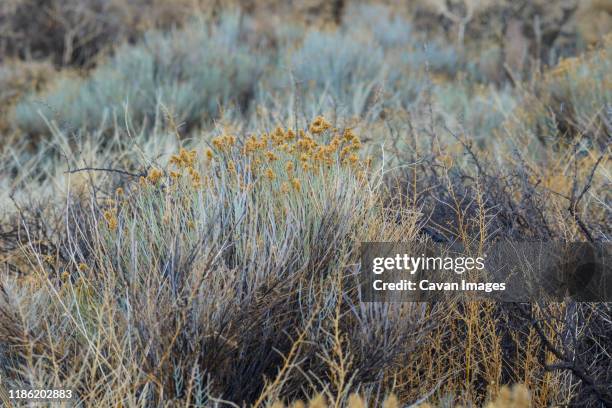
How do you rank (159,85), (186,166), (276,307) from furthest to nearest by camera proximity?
(159,85), (186,166), (276,307)

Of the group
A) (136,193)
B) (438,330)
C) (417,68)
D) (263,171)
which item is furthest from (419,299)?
(417,68)

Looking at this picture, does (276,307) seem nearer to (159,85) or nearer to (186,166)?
(186,166)

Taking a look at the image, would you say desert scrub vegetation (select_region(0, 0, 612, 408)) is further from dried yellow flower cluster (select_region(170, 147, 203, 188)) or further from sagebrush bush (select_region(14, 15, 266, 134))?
sagebrush bush (select_region(14, 15, 266, 134))

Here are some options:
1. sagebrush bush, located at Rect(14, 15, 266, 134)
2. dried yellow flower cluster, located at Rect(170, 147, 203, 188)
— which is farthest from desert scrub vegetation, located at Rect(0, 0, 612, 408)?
sagebrush bush, located at Rect(14, 15, 266, 134)

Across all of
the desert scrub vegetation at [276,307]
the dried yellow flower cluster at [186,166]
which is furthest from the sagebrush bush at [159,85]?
the dried yellow flower cluster at [186,166]

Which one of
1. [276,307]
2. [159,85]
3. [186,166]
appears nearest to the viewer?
[276,307]

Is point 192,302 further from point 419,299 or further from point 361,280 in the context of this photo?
point 419,299

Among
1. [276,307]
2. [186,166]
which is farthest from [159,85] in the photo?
[276,307]

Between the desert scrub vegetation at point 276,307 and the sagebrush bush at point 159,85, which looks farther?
the sagebrush bush at point 159,85

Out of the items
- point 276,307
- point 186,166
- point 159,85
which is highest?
point 186,166

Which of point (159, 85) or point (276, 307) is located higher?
point (276, 307)

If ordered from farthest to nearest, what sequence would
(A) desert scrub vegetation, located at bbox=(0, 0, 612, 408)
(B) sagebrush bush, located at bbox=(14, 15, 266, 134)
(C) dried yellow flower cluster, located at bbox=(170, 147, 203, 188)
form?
(B) sagebrush bush, located at bbox=(14, 15, 266, 134), (C) dried yellow flower cluster, located at bbox=(170, 147, 203, 188), (A) desert scrub vegetation, located at bbox=(0, 0, 612, 408)

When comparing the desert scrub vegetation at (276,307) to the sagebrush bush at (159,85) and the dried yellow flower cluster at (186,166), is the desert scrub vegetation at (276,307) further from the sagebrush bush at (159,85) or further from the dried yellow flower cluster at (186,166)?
the sagebrush bush at (159,85)

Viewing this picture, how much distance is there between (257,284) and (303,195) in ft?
1.53
